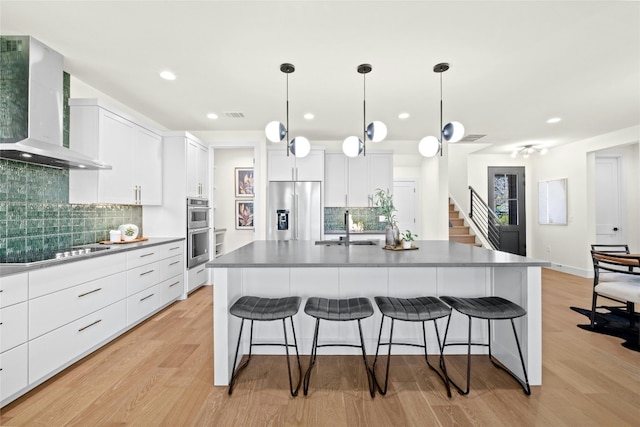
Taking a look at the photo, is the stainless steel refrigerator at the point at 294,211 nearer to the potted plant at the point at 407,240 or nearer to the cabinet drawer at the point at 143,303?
the cabinet drawer at the point at 143,303

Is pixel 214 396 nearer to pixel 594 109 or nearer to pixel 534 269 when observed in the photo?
pixel 534 269

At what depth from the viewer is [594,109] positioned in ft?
13.8

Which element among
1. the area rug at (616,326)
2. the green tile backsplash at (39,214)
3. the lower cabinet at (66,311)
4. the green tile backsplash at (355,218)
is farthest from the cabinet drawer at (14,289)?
the area rug at (616,326)

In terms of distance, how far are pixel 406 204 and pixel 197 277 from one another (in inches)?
202

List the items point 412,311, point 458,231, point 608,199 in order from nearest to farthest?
1. point 412,311
2. point 608,199
3. point 458,231

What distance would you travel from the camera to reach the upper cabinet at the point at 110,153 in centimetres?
318

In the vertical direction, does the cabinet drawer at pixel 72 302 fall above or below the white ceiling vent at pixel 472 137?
below

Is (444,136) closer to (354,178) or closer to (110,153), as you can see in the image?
(354,178)

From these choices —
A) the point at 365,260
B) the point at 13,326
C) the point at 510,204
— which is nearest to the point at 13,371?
the point at 13,326

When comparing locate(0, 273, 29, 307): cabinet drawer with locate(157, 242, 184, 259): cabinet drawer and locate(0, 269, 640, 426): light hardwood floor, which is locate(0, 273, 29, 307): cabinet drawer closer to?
locate(0, 269, 640, 426): light hardwood floor

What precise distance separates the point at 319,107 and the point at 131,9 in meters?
2.33

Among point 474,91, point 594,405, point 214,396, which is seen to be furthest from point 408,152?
point 214,396

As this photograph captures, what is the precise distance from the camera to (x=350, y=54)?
2738mm

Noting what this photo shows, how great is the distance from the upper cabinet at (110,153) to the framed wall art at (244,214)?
2.61 meters
